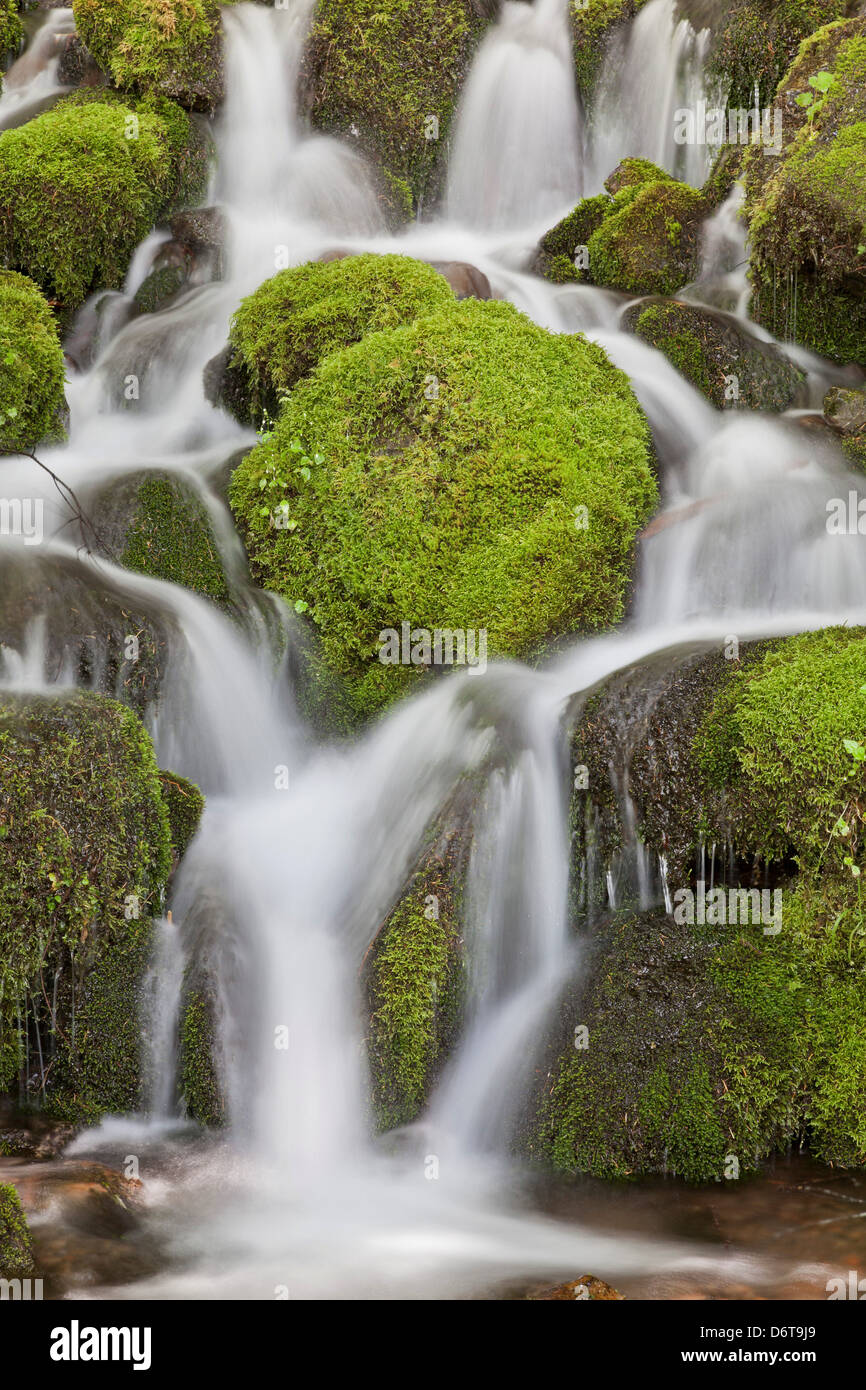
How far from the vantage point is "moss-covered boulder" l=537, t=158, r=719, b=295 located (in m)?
10.4

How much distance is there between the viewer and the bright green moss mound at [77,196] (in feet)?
33.1

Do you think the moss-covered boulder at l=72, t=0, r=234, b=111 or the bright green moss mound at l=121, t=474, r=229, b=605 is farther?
the moss-covered boulder at l=72, t=0, r=234, b=111

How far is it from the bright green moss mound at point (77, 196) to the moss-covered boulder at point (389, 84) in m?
2.19

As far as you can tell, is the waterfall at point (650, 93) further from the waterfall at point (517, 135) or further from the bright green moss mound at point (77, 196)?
the bright green moss mound at point (77, 196)

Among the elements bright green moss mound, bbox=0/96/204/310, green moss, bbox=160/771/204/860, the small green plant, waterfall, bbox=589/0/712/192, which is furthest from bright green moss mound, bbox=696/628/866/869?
waterfall, bbox=589/0/712/192

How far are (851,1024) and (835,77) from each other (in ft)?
23.5

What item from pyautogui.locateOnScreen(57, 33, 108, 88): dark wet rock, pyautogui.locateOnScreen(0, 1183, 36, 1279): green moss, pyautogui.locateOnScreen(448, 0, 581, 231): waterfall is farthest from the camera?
pyautogui.locateOnScreen(448, 0, 581, 231): waterfall

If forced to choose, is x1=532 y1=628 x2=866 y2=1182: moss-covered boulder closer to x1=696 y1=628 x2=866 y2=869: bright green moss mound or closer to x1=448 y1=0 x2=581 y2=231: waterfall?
x1=696 y1=628 x2=866 y2=869: bright green moss mound

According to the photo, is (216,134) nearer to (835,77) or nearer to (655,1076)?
(835,77)

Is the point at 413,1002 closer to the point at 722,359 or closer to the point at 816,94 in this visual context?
the point at 722,359

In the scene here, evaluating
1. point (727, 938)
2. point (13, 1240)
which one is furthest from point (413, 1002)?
point (13, 1240)

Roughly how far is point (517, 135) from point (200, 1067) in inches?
394

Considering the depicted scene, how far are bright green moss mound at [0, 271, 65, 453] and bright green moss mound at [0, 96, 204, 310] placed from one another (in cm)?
144

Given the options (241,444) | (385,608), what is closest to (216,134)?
(241,444)
